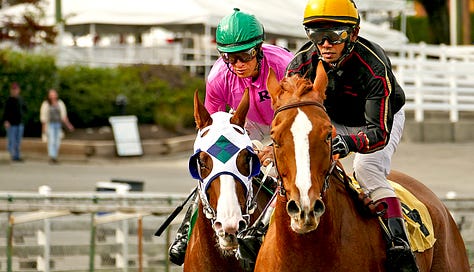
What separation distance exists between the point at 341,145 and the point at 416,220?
57.2 inches

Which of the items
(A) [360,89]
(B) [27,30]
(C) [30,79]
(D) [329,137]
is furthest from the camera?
(C) [30,79]

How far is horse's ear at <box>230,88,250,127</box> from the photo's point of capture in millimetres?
8281

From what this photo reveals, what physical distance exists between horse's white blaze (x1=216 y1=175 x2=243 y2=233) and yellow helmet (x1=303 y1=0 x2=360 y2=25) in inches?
43.1

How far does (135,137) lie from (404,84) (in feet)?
22.7

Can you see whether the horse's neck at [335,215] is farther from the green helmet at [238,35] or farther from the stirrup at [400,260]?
the green helmet at [238,35]

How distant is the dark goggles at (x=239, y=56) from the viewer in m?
8.49

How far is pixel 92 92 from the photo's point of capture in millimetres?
30188

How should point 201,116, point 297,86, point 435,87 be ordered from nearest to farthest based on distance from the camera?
point 297,86
point 201,116
point 435,87

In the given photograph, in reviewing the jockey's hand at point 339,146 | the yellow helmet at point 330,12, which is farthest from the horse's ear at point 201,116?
the jockey's hand at point 339,146

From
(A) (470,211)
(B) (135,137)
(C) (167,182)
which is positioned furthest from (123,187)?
(B) (135,137)

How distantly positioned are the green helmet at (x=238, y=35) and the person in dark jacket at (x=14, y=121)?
18.5 m

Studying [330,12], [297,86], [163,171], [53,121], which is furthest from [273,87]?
[53,121]

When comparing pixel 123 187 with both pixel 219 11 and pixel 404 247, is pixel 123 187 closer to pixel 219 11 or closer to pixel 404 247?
pixel 404 247

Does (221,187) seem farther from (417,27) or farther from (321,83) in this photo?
(417,27)
